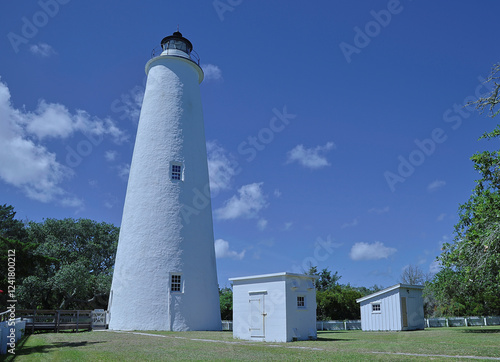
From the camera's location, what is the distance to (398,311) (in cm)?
2136

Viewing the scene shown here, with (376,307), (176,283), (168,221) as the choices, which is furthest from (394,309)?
(168,221)

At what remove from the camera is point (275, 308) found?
14930 mm

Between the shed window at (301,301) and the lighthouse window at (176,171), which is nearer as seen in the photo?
the shed window at (301,301)

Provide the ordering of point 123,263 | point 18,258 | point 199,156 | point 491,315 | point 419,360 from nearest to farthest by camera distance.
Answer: point 419,360 → point 18,258 → point 123,263 → point 199,156 → point 491,315

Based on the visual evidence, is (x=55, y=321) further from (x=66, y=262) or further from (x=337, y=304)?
(x=337, y=304)

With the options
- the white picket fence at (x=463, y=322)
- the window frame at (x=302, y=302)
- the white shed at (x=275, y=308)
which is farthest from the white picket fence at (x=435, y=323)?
the window frame at (x=302, y=302)

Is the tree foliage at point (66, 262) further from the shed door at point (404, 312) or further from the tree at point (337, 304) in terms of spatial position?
the shed door at point (404, 312)

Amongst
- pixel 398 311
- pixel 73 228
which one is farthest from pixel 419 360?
pixel 73 228

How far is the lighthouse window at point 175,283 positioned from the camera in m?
20.0

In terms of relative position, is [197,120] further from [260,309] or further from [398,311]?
[398,311]

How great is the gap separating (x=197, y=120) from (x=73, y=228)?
19097 millimetres

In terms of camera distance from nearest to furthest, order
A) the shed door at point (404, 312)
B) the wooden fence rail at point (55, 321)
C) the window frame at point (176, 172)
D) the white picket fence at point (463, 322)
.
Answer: the wooden fence rail at point (55, 321) → the window frame at point (176, 172) → the shed door at point (404, 312) → the white picket fence at point (463, 322)

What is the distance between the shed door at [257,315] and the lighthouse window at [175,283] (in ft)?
18.2

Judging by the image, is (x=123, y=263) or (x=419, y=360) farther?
(x=123, y=263)
